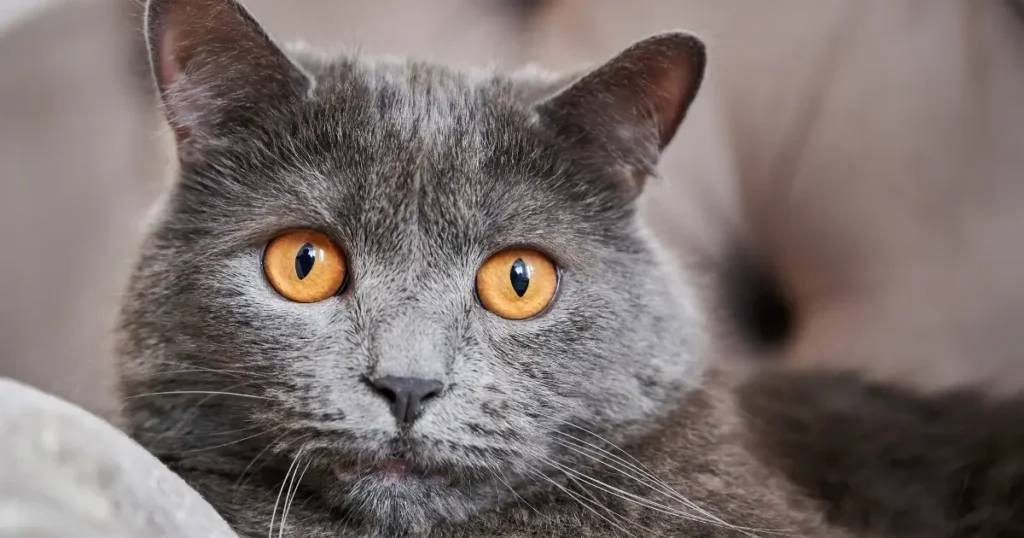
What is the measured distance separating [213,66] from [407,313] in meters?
0.35

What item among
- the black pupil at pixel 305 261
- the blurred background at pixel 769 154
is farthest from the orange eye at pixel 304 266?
the blurred background at pixel 769 154

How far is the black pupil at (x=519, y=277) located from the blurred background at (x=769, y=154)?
0.51 metres

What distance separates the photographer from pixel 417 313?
70 centimetres

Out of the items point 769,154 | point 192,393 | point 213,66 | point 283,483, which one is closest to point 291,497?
point 283,483

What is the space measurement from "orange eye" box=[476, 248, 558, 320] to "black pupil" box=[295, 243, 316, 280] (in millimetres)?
163

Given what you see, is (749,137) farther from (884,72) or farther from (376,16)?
(376,16)

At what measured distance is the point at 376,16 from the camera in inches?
55.7

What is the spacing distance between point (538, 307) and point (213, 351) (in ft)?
1.07

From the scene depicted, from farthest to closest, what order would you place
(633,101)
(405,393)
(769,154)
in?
(769,154)
(633,101)
(405,393)

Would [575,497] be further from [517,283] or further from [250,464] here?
[250,464]

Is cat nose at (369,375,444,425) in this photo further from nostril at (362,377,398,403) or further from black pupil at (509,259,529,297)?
black pupil at (509,259,529,297)

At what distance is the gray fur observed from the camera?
699 mm

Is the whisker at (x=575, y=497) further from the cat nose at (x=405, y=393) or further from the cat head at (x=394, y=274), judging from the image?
the cat nose at (x=405, y=393)

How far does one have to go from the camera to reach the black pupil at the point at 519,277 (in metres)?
0.79
